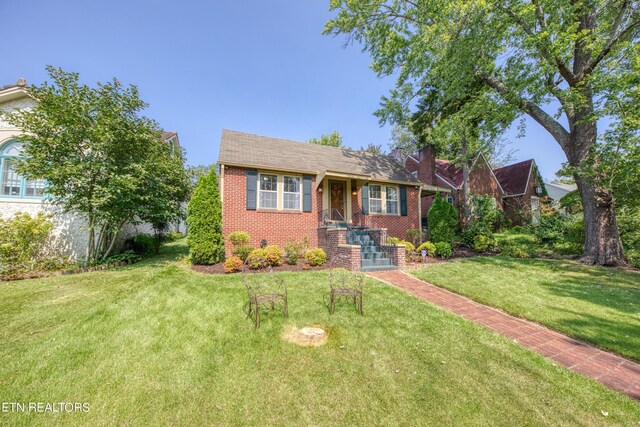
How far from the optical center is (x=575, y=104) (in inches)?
339

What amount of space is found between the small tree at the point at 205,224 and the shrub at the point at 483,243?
11513mm

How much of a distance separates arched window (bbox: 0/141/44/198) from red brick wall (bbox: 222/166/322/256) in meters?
6.37

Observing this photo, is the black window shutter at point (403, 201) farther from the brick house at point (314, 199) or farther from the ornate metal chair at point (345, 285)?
the ornate metal chair at point (345, 285)

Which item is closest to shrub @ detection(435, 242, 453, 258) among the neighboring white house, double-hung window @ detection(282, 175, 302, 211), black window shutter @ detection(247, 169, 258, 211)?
double-hung window @ detection(282, 175, 302, 211)

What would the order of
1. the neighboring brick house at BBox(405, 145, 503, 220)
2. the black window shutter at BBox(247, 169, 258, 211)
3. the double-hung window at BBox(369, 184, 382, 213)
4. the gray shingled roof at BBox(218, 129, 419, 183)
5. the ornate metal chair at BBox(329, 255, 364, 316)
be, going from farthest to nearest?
the neighboring brick house at BBox(405, 145, 503, 220) → the double-hung window at BBox(369, 184, 382, 213) → the gray shingled roof at BBox(218, 129, 419, 183) → the black window shutter at BBox(247, 169, 258, 211) → the ornate metal chair at BBox(329, 255, 364, 316)

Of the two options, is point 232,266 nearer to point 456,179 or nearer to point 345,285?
point 345,285

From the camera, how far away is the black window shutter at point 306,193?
1040 cm

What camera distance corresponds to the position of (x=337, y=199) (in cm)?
1220

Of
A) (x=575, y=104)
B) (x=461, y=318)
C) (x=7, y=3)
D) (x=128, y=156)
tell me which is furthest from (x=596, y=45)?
(x=7, y=3)

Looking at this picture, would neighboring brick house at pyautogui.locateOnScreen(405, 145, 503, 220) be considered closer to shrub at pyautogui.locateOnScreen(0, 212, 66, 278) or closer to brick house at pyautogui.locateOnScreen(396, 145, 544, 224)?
brick house at pyautogui.locateOnScreen(396, 145, 544, 224)

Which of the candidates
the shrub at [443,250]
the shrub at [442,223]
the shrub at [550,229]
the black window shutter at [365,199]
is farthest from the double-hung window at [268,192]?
the shrub at [550,229]

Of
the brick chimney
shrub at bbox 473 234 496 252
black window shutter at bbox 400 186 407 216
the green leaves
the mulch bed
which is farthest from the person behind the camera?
the green leaves

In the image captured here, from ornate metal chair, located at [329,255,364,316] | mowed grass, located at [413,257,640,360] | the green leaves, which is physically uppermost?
the green leaves

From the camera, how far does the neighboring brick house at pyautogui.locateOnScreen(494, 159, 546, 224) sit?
19.0 meters
